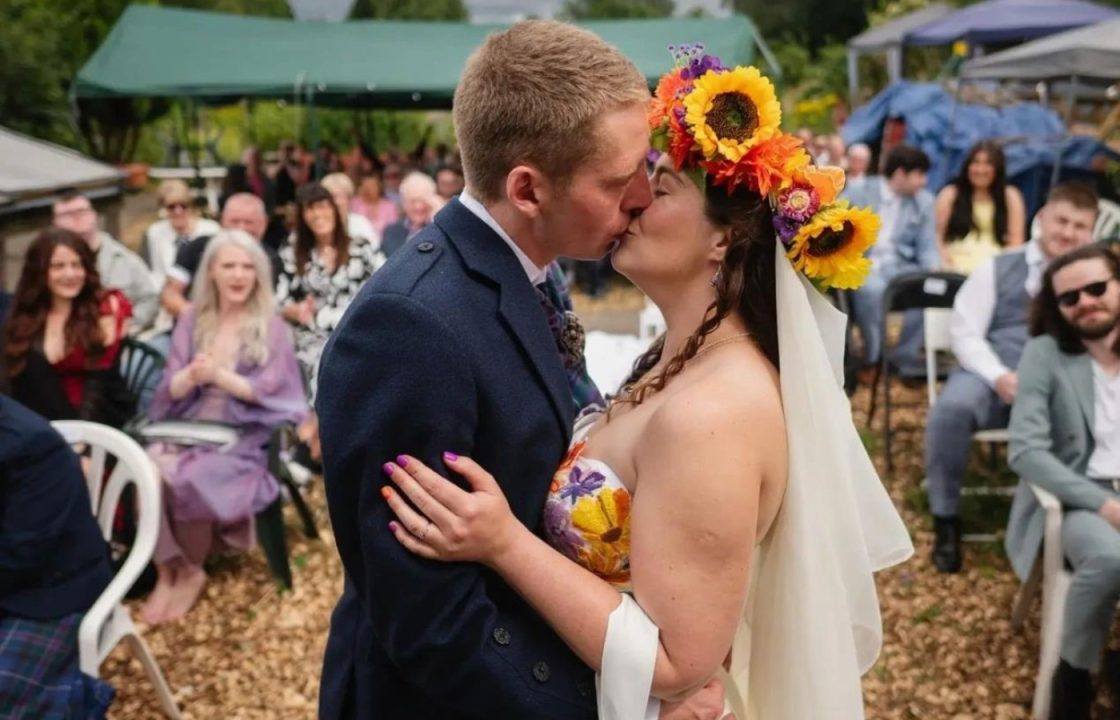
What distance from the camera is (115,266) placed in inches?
289

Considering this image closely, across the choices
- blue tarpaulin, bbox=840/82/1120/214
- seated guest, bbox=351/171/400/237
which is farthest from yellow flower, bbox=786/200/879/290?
blue tarpaulin, bbox=840/82/1120/214

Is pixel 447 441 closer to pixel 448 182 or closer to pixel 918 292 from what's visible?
pixel 918 292

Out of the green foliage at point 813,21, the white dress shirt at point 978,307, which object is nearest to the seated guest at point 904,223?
the white dress shirt at point 978,307

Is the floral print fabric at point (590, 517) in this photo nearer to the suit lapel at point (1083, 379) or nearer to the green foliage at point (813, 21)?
the suit lapel at point (1083, 379)

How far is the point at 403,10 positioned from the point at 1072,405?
225 ft


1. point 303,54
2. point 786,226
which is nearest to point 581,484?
point 786,226

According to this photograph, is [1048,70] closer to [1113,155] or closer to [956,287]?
[1113,155]

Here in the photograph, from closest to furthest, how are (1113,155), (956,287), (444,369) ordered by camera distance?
(444,369) < (956,287) < (1113,155)

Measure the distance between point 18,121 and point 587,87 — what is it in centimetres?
2072

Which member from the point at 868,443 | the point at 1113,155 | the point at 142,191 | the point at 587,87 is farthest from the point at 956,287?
the point at 142,191

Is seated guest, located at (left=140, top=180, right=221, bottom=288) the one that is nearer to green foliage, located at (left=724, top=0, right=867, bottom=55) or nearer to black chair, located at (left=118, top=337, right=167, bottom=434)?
black chair, located at (left=118, top=337, right=167, bottom=434)

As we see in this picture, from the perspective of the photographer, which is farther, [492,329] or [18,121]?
[18,121]

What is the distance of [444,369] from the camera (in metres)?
1.50

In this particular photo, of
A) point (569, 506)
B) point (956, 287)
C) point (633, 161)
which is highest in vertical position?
point (633, 161)
